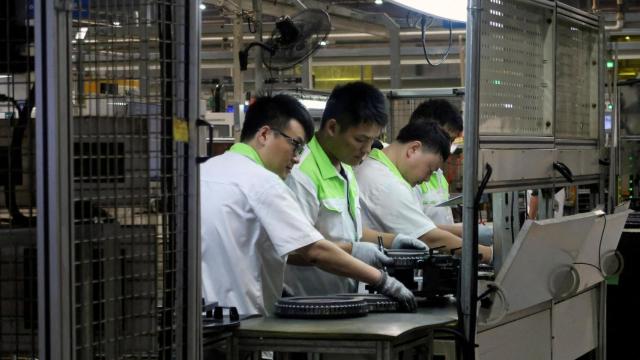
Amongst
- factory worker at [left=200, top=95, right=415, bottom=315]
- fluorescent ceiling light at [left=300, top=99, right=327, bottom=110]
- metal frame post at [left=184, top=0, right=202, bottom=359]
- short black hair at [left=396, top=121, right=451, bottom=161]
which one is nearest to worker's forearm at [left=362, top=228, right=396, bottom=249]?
short black hair at [left=396, top=121, right=451, bottom=161]

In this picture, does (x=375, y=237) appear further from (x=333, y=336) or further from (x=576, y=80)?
(x=333, y=336)

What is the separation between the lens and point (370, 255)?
3.64 metres

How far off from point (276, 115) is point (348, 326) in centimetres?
99

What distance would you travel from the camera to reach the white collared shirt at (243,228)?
3238 millimetres

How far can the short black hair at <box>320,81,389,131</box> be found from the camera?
3902 millimetres

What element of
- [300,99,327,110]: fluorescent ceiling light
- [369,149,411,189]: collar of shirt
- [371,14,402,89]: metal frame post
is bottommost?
[369,149,411,189]: collar of shirt

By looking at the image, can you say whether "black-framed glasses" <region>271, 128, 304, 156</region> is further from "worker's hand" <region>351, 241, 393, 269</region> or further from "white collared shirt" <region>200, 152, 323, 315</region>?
"worker's hand" <region>351, 241, 393, 269</region>

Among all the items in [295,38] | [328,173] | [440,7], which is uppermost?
[295,38]

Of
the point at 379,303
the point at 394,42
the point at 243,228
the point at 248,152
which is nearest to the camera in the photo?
the point at 379,303

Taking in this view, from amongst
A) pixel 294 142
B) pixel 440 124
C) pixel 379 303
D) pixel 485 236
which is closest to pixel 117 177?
pixel 379 303

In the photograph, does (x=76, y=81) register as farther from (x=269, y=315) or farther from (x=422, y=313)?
(x=422, y=313)

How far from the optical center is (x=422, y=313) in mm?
3248

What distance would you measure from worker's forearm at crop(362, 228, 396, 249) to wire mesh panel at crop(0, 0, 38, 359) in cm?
240

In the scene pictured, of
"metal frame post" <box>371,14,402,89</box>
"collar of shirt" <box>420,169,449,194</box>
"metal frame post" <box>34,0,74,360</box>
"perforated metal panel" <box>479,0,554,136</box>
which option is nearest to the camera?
"metal frame post" <box>34,0,74,360</box>
